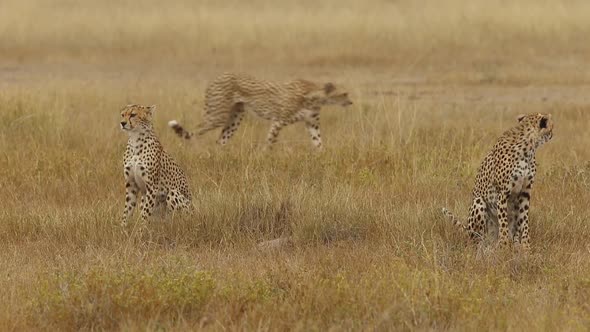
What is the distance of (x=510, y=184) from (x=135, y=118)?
233cm

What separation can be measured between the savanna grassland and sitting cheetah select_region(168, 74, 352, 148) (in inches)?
11.2

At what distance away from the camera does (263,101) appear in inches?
457

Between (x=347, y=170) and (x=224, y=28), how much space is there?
1295cm

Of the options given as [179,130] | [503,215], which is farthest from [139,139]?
[179,130]

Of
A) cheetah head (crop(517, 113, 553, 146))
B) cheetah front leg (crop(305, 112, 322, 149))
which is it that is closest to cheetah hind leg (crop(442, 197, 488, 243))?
cheetah head (crop(517, 113, 553, 146))

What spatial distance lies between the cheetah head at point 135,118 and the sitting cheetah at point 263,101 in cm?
397

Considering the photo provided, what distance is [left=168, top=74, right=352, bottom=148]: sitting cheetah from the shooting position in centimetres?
1150

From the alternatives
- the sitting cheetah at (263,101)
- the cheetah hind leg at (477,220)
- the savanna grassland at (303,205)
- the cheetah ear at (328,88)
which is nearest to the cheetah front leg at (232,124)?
the sitting cheetah at (263,101)

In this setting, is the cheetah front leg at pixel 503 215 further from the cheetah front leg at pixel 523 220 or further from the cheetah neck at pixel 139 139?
the cheetah neck at pixel 139 139

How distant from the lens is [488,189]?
6699mm

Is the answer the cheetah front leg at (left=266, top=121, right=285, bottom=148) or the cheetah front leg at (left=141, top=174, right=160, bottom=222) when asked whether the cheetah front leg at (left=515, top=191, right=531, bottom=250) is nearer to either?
the cheetah front leg at (left=141, top=174, right=160, bottom=222)

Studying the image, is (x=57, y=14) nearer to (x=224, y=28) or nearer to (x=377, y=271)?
(x=224, y=28)

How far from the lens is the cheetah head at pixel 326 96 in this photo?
11.6m

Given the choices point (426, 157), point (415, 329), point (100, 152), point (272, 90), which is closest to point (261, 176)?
point (426, 157)
